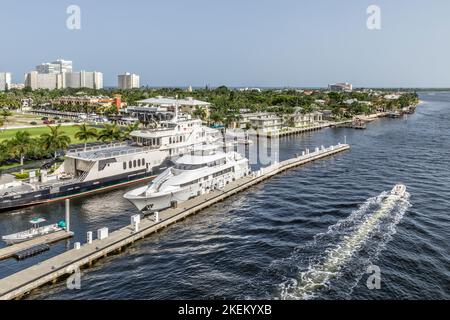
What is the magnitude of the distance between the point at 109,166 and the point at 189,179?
58.0 feet

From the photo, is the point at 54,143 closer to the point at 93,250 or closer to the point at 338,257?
the point at 93,250

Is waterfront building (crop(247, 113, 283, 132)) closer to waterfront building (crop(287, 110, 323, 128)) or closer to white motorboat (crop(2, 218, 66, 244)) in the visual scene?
waterfront building (crop(287, 110, 323, 128))

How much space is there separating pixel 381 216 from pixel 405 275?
14.5m

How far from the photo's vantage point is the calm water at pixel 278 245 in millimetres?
30156

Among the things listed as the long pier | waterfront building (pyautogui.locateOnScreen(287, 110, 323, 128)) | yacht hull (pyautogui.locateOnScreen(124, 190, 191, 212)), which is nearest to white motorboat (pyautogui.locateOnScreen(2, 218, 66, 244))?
the long pier

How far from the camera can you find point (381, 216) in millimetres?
46188

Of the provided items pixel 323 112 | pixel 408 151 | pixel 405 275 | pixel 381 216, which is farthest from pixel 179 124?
pixel 323 112

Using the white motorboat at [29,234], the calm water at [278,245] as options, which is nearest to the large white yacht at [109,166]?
the calm water at [278,245]

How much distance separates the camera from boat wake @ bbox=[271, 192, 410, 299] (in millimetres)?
29562

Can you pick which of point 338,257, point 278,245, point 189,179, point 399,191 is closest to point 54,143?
point 189,179

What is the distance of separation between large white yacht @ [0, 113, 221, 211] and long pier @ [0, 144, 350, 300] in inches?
693

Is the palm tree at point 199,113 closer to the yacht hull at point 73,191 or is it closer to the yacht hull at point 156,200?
the yacht hull at point 73,191

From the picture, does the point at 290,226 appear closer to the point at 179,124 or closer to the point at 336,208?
the point at 336,208

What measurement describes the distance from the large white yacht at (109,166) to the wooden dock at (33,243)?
14.5 metres
